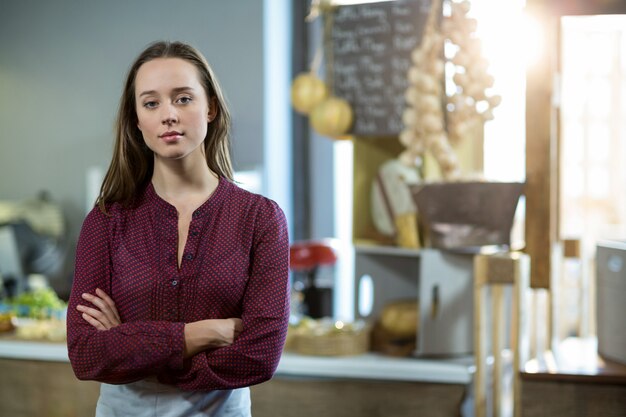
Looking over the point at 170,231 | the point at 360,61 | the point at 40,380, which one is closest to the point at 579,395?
the point at 360,61

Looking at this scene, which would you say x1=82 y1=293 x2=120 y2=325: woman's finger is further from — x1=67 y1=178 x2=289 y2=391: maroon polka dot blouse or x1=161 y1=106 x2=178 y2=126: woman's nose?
x1=161 y1=106 x2=178 y2=126: woman's nose

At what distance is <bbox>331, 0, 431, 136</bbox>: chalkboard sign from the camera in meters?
3.18

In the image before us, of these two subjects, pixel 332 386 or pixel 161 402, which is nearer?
pixel 161 402

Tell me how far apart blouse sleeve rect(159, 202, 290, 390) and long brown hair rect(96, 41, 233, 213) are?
0.52 ft

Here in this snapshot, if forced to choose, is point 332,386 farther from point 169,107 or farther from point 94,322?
point 169,107

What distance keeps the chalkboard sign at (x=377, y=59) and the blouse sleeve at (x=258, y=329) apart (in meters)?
1.58

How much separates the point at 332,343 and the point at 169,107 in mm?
1635

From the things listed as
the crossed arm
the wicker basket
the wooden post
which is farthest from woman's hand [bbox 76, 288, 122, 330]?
the wicker basket

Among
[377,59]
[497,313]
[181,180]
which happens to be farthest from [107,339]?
[377,59]

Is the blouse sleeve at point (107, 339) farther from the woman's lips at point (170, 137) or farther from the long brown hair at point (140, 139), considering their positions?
the woman's lips at point (170, 137)

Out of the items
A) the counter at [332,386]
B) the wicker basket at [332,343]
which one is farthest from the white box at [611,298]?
the wicker basket at [332,343]

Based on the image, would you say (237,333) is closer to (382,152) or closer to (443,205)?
(443,205)

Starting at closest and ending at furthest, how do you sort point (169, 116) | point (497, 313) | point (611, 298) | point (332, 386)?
point (169, 116) < point (497, 313) < point (611, 298) < point (332, 386)

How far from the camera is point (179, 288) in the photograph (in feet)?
5.19
